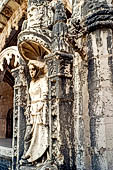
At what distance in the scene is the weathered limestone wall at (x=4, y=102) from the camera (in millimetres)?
8742

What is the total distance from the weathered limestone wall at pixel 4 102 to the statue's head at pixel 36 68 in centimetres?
520

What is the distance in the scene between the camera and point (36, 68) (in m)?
3.73

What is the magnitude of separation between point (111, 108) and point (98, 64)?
51cm

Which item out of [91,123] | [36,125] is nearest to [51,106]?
[36,125]

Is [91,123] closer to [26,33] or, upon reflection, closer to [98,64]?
[98,64]

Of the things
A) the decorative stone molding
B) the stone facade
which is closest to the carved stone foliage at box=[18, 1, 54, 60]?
the stone facade

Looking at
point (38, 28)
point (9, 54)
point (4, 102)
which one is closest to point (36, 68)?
point (38, 28)

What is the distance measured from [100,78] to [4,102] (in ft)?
22.4

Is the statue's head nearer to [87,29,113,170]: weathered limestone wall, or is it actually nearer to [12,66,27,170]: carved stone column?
[12,66,27,170]: carved stone column

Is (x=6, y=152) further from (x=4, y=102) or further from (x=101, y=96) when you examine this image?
(x=4, y=102)

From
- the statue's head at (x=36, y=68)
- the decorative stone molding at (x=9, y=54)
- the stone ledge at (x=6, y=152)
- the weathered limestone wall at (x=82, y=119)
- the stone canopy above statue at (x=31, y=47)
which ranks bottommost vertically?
the stone ledge at (x=6, y=152)

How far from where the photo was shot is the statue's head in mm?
3702

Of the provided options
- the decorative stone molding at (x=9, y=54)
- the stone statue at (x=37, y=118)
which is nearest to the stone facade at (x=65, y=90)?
the stone statue at (x=37, y=118)

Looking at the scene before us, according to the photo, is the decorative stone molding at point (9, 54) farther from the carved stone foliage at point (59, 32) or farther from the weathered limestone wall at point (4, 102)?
the weathered limestone wall at point (4, 102)
